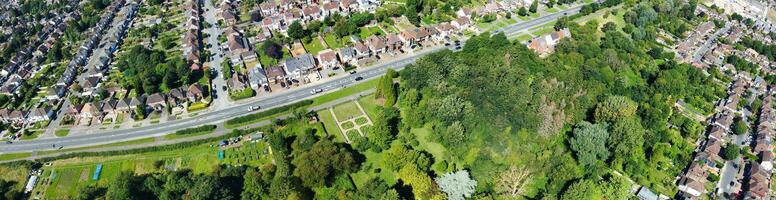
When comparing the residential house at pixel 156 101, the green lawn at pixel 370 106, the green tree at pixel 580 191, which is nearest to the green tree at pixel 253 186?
the green lawn at pixel 370 106

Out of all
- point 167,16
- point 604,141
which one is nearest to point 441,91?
point 604,141

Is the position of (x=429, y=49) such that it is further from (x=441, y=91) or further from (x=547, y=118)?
(x=547, y=118)

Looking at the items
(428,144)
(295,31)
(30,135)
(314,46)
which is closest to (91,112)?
(30,135)

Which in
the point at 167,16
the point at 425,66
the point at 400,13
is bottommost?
the point at 167,16

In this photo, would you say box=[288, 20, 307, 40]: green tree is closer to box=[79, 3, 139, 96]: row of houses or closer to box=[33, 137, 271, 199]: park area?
box=[79, 3, 139, 96]: row of houses

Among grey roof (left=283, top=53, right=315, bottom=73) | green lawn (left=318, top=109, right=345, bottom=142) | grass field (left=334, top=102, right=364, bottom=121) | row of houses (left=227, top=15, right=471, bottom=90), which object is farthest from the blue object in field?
A: grass field (left=334, top=102, right=364, bottom=121)

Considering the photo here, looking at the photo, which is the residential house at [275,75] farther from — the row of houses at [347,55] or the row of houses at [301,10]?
the row of houses at [301,10]
